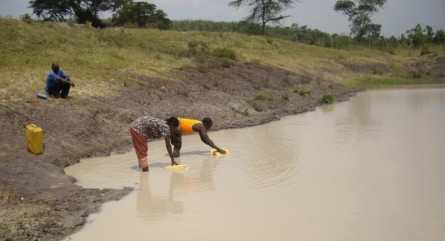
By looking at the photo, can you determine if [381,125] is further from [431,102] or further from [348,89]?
[348,89]

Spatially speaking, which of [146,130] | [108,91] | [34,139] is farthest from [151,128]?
[108,91]

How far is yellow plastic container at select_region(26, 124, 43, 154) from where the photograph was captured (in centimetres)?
855

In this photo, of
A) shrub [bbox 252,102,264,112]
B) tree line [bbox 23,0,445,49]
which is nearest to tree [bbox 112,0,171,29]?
tree line [bbox 23,0,445,49]

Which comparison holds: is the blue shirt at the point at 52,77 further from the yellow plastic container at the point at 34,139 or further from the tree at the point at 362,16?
Answer: the tree at the point at 362,16

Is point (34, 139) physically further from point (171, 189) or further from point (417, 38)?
point (417, 38)

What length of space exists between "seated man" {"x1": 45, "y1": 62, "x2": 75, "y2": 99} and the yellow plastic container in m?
3.24

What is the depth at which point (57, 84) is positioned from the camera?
38.6ft

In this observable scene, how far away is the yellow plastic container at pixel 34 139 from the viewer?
855cm

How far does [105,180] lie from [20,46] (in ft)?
36.1

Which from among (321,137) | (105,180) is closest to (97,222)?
(105,180)

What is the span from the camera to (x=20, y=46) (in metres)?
17.0

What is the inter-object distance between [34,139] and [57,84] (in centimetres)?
346

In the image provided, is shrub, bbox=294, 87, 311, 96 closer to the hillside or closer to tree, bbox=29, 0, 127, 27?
the hillside

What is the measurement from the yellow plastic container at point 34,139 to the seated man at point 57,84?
10.6 ft
